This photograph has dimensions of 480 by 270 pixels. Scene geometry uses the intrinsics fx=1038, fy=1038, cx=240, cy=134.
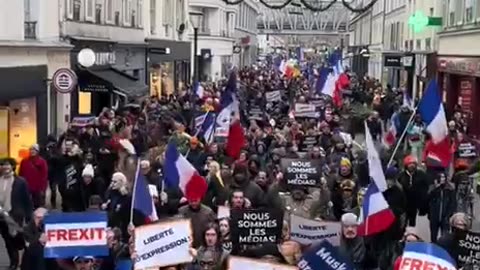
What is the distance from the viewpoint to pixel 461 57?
35188 millimetres

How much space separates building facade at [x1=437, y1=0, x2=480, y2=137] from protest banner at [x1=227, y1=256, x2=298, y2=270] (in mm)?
23781

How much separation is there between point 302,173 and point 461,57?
21.7m

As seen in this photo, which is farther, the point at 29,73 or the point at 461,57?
the point at 461,57

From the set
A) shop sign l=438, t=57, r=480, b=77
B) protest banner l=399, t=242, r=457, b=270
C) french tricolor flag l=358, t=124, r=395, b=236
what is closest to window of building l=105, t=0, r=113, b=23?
shop sign l=438, t=57, r=480, b=77

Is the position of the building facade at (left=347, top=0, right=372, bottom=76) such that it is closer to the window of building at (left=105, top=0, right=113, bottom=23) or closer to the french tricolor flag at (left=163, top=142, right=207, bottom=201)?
the window of building at (left=105, top=0, right=113, bottom=23)

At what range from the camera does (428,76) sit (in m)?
41.8

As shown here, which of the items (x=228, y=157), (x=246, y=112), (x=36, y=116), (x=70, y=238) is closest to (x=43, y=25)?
(x=36, y=116)

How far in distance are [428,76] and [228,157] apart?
25187 mm

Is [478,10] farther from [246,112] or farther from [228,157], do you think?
[228,157]

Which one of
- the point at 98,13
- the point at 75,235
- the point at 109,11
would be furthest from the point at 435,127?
the point at 109,11

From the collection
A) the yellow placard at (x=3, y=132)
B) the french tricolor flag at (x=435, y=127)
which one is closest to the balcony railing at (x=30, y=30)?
the yellow placard at (x=3, y=132)

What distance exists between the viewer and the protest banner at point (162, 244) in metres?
9.50

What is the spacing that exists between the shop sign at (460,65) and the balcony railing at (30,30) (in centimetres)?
1423

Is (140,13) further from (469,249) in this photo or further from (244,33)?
(244,33)
